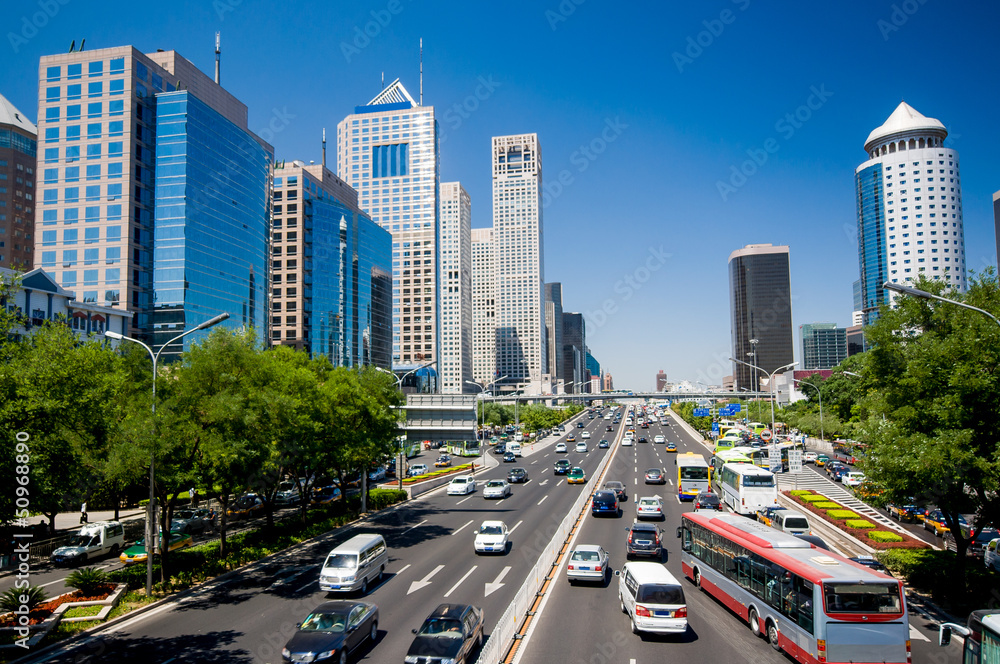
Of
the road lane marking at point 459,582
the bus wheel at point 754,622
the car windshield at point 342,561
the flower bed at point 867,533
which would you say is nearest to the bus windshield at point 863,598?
the bus wheel at point 754,622

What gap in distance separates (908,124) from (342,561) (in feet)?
757

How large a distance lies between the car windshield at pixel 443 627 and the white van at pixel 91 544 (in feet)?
78.4

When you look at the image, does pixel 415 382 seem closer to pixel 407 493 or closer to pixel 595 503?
pixel 407 493

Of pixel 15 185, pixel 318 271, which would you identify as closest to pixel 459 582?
pixel 318 271

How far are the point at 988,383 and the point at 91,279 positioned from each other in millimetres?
87081

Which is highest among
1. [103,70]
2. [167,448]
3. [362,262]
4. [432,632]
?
[103,70]

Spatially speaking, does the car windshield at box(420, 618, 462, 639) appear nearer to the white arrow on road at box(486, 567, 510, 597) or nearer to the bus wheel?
the white arrow on road at box(486, 567, 510, 597)

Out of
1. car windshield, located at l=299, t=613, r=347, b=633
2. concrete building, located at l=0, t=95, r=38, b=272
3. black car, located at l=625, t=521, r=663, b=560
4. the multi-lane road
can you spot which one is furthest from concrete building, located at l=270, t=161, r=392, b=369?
car windshield, located at l=299, t=613, r=347, b=633

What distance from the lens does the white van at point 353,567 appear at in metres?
22.2

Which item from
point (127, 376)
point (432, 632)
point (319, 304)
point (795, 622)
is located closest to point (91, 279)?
point (319, 304)

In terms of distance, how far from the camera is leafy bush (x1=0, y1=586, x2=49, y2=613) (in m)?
18.3

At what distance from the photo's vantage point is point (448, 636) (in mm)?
15125

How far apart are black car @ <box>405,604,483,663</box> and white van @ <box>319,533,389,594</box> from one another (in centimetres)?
741

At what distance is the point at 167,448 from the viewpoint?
69.6 ft
